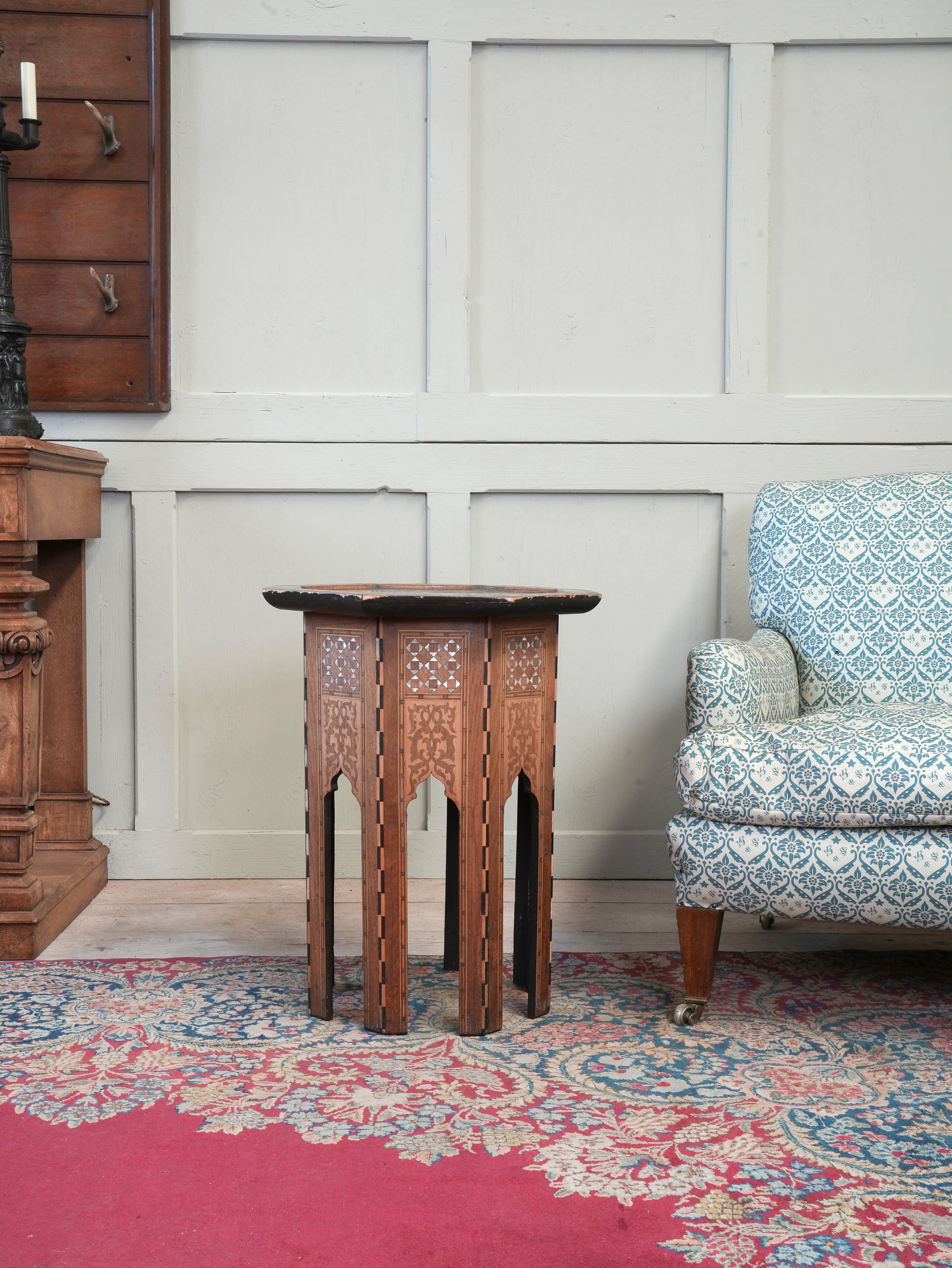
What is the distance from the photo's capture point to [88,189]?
239 cm

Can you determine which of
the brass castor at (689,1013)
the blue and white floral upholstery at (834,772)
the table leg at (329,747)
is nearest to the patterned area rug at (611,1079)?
the brass castor at (689,1013)

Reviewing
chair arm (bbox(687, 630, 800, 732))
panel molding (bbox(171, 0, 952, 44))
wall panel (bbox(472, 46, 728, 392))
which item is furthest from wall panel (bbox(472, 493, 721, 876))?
panel molding (bbox(171, 0, 952, 44))

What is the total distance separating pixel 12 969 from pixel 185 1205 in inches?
34.7

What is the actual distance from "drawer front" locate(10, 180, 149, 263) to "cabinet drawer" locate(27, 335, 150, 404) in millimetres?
186

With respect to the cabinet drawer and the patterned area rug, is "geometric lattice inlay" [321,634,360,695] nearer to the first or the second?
the patterned area rug

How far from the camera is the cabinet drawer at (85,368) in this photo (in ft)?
7.94

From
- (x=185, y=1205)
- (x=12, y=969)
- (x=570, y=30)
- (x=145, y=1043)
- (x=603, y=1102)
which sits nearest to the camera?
(x=185, y=1205)

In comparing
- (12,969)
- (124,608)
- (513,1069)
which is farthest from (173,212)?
(513,1069)

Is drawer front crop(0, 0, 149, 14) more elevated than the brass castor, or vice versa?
drawer front crop(0, 0, 149, 14)

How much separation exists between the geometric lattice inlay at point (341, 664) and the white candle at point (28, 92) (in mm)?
1267

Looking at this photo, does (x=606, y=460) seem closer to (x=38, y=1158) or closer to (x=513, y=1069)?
(x=513, y=1069)

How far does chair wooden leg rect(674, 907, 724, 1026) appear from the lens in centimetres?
170

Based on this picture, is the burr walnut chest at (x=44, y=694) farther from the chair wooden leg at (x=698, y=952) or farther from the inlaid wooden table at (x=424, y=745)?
the chair wooden leg at (x=698, y=952)

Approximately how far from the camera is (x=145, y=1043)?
1601 mm
